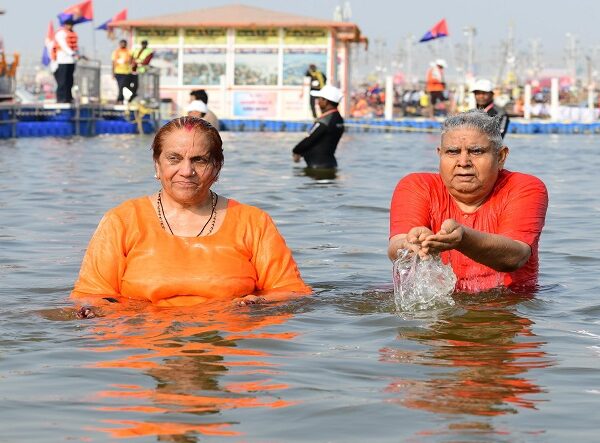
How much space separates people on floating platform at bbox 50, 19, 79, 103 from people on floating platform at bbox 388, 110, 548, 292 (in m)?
22.3

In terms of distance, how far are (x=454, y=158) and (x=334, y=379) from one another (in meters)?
1.88

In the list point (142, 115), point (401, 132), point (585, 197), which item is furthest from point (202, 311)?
point (401, 132)

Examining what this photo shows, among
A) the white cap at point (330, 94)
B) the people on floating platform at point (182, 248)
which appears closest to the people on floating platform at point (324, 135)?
the white cap at point (330, 94)

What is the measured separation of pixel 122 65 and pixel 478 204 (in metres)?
26.4

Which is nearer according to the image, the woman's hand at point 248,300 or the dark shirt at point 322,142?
the woman's hand at point 248,300

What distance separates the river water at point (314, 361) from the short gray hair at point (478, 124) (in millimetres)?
877

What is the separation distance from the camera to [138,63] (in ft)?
113

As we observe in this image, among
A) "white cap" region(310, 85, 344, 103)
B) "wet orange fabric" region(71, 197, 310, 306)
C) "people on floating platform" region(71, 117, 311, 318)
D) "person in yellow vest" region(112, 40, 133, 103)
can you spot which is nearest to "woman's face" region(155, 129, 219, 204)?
"people on floating platform" region(71, 117, 311, 318)

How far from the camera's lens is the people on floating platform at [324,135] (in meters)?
17.9

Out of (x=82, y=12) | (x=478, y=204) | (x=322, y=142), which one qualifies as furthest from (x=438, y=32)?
(x=478, y=204)

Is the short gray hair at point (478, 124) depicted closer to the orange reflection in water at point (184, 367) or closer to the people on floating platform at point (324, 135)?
the orange reflection in water at point (184, 367)

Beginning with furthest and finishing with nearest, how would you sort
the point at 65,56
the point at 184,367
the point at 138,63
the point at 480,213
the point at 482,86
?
the point at 138,63 < the point at 65,56 < the point at 482,86 < the point at 480,213 < the point at 184,367

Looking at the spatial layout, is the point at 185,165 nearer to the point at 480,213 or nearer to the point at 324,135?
the point at 480,213

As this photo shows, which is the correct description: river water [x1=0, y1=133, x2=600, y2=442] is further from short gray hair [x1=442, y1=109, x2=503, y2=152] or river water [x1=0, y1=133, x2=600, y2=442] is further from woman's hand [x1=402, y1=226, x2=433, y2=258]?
short gray hair [x1=442, y1=109, x2=503, y2=152]
